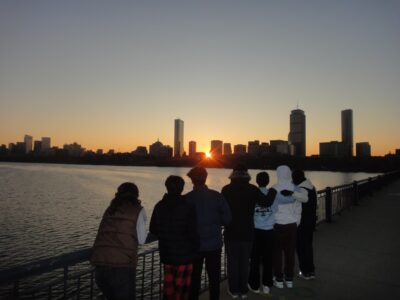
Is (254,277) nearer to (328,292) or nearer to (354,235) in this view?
(328,292)

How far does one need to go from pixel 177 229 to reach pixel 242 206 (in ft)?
4.90

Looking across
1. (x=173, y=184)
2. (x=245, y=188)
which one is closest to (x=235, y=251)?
(x=245, y=188)

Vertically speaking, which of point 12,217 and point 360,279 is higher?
point 360,279

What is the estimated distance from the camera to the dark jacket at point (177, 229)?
4.51 m

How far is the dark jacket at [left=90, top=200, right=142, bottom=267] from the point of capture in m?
4.02

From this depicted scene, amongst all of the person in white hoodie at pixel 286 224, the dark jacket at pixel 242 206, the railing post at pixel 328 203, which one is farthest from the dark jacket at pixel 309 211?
the railing post at pixel 328 203

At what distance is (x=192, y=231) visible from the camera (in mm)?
4527

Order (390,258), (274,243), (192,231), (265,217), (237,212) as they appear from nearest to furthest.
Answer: (192,231)
(237,212)
(265,217)
(274,243)
(390,258)

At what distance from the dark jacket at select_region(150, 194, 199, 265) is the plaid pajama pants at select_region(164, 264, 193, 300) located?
89mm

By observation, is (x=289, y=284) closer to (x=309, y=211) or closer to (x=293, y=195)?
(x=309, y=211)

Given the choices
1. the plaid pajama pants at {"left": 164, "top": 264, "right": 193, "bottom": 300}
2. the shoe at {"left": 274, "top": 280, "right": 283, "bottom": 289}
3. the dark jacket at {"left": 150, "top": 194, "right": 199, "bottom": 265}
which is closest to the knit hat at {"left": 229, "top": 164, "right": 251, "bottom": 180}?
Answer: the dark jacket at {"left": 150, "top": 194, "right": 199, "bottom": 265}

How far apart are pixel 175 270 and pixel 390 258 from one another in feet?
20.9

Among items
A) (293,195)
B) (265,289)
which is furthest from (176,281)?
(293,195)

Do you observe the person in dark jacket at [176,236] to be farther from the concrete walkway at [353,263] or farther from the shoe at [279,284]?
the shoe at [279,284]
